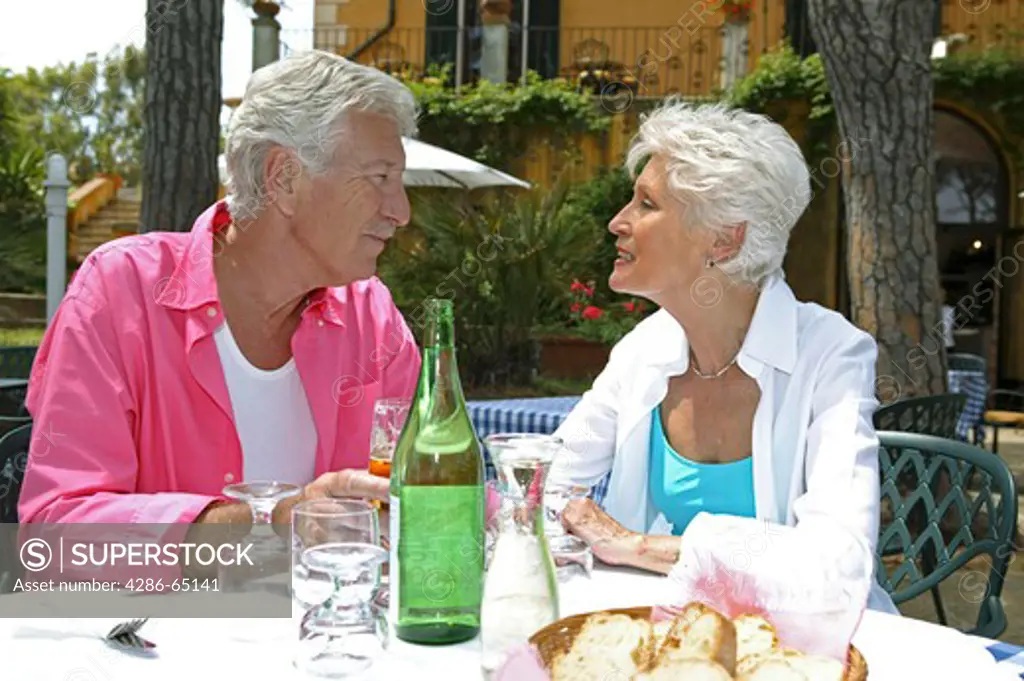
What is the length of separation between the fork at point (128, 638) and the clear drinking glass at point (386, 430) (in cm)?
34

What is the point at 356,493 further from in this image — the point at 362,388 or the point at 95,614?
the point at 362,388

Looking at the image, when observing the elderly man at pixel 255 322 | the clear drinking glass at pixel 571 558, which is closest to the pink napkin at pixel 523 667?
the clear drinking glass at pixel 571 558

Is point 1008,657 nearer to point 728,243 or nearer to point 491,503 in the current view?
point 491,503

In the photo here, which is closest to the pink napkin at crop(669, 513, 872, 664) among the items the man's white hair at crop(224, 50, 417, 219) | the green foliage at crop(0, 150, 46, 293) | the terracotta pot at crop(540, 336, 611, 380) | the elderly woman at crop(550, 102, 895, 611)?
the elderly woman at crop(550, 102, 895, 611)

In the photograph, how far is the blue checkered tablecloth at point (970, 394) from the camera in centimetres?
632

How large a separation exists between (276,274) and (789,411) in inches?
38.3

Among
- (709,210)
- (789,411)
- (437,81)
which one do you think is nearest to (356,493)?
(789,411)

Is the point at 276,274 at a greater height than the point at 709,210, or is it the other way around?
the point at 709,210

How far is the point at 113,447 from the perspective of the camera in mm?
1557

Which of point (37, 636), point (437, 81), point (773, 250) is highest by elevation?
point (437, 81)

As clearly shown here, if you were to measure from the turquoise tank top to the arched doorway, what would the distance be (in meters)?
10.3

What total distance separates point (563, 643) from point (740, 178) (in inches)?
48.1

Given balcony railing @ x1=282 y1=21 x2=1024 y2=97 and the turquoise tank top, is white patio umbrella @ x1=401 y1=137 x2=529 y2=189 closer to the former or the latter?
balcony railing @ x1=282 y1=21 x2=1024 y2=97

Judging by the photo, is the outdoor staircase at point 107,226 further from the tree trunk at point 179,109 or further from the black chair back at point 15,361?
the tree trunk at point 179,109
